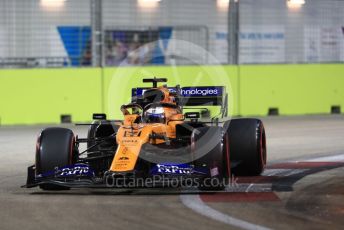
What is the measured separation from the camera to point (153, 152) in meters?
10.4

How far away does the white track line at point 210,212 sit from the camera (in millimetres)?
7863

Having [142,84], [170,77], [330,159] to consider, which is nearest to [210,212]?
[330,159]

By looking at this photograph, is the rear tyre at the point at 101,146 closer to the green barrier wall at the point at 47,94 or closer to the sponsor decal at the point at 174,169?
the sponsor decal at the point at 174,169

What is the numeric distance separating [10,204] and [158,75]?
14.0m

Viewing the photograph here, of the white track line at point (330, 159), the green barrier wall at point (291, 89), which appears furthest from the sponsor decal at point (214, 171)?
the green barrier wall at point (291, 89)

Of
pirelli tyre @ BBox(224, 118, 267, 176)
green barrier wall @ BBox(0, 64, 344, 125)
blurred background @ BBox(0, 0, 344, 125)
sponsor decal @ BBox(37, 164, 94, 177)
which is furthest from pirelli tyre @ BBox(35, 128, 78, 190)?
blurred background @ BBox(0, 0, 344, 125)

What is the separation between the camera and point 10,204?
936cm

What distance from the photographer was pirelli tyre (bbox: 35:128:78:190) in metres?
10.3

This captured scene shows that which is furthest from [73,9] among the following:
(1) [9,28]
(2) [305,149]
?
(2) [305,149]

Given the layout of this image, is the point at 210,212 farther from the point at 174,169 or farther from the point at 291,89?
the point at 291,89

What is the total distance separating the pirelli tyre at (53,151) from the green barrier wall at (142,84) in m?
9.24

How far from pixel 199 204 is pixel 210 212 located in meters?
0.53

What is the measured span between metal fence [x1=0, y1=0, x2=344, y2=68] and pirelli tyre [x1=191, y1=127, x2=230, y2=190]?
1239 cm

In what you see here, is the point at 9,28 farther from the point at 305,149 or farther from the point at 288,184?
the point at 288,184
